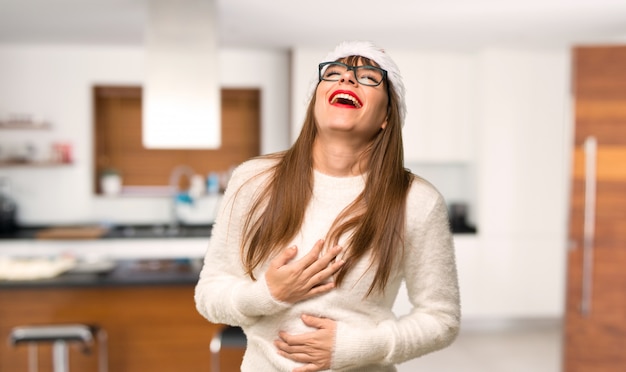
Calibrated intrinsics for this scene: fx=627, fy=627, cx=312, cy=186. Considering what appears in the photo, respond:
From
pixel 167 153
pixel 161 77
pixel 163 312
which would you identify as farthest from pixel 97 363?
pixel 167 153

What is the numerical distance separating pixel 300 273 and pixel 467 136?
14.7 feet

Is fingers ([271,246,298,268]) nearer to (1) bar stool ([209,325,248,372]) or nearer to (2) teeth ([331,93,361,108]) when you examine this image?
(2) teeth ([331,93,361,108])

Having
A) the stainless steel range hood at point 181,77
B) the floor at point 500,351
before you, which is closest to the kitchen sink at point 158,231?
the stainless steel range hood at point 181,77

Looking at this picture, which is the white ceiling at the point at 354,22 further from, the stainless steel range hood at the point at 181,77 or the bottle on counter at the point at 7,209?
the bottle on counter at the point at 7,209

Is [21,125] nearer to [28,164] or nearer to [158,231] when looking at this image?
[28,164]

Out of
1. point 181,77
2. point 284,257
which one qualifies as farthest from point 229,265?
point 181,77

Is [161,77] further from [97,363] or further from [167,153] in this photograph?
[167,153]

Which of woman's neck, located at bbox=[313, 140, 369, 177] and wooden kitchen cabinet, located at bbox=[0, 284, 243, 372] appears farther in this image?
wooden kitchen cabinet, located at bbox=[0, 284, 243, 372]

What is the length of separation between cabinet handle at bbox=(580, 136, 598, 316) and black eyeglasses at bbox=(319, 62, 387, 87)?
2.71m

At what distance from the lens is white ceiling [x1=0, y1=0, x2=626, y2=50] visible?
3.77m

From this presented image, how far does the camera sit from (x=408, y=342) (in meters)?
1.15

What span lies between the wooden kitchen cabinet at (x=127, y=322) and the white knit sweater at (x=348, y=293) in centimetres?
216

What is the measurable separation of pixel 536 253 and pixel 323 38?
246cm

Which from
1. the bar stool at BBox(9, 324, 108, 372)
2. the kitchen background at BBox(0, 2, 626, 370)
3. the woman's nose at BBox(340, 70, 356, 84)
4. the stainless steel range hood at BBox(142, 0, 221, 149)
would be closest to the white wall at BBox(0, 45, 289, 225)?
the kitchen background at BBox(0, 2, 626, 370)
